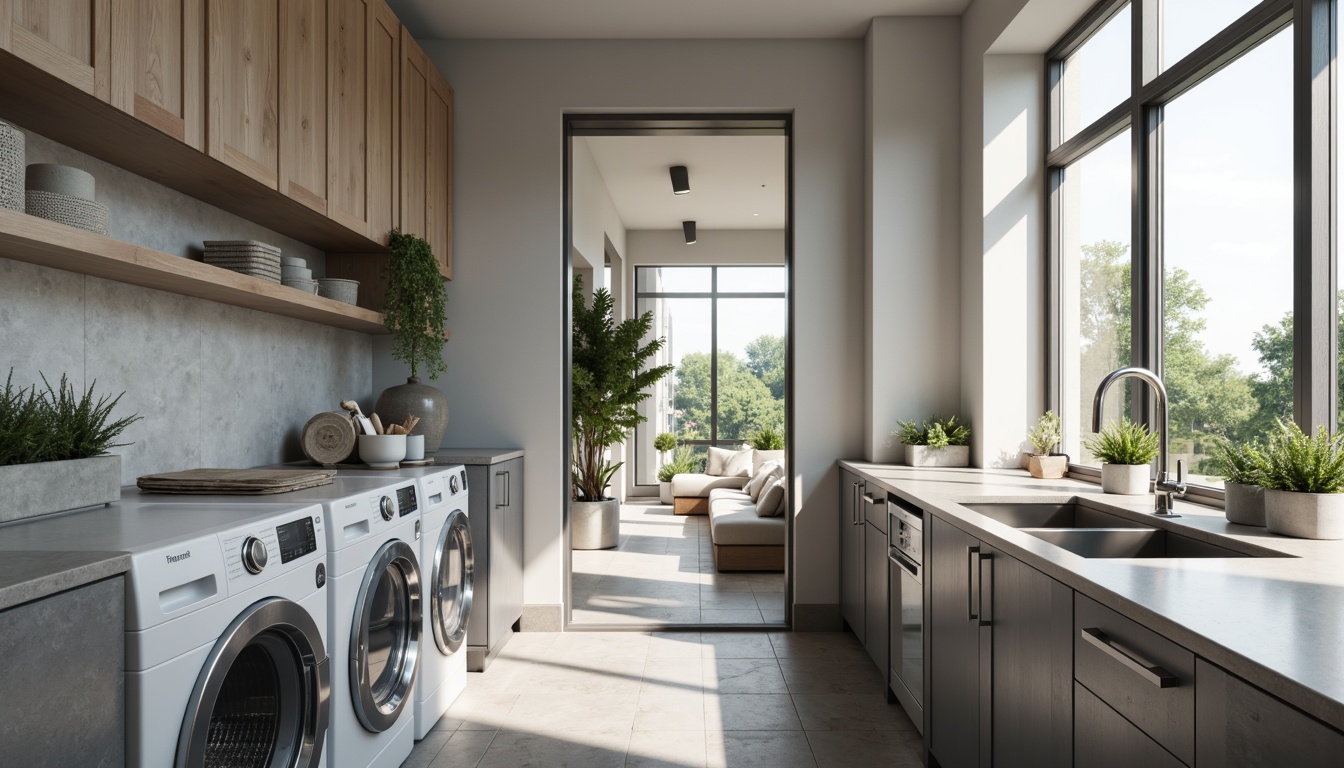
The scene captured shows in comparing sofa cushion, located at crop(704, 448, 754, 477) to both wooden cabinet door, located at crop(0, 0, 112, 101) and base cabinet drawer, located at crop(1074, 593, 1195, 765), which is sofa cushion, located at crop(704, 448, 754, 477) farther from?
wooden cabinet door, located at crop(0, 0, 112, 101)

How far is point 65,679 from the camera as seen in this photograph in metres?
1.15

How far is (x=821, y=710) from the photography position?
299 cm

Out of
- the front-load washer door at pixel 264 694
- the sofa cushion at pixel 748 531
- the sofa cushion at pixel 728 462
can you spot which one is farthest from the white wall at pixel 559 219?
the sofa cushion at pixel 728 462

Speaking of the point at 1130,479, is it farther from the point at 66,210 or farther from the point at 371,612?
the point at 66,210

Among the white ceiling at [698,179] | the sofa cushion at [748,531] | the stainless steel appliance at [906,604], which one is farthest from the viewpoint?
the white ceiling at [698,179]

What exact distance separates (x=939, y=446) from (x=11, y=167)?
3.40 m

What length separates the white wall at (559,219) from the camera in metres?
4.07

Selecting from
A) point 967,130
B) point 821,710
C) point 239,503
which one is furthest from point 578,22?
point 821,710

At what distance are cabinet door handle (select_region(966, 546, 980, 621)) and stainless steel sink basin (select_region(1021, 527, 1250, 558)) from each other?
14cm

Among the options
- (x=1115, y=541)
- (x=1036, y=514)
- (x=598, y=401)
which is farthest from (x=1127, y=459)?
(x=598, y=401)

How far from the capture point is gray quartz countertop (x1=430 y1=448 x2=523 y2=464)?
3383 mm

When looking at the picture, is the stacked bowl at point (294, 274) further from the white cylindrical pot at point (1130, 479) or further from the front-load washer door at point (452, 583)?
the white cylindrical pot at point (1130, 479)

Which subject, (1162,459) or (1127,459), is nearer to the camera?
(1162,459)

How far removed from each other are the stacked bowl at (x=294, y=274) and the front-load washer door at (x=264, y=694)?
4.17ft
